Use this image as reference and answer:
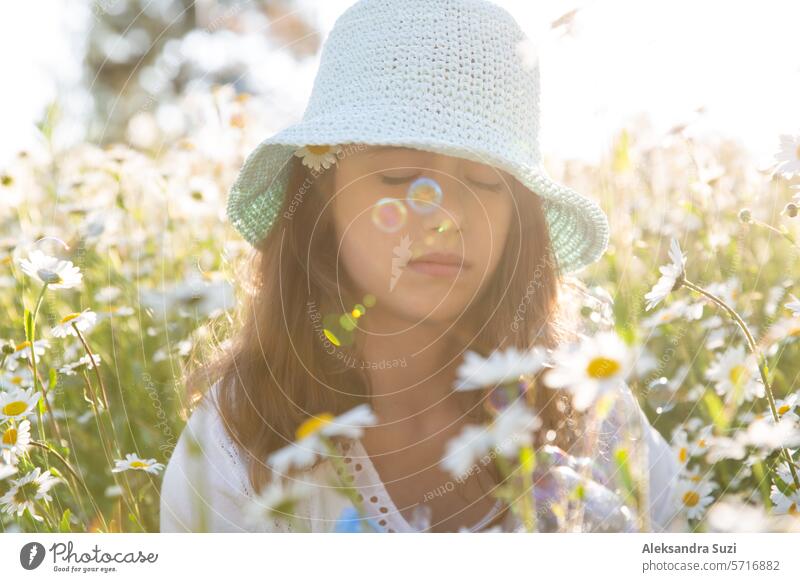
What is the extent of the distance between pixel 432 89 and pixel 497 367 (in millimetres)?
259

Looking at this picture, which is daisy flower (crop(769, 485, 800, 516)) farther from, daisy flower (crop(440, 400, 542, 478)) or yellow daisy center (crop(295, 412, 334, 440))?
yellow daisy center (crop(295, 412, 334, 440))

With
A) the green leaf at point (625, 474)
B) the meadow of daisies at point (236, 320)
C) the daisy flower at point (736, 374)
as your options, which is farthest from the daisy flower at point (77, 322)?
the daisy flower at point (736, 374)

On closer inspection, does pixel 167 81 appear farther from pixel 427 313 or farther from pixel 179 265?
pixel 427 313

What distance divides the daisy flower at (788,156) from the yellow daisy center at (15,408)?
1.93 ft

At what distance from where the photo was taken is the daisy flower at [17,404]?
0.61 metres

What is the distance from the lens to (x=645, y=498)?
2.17 ft

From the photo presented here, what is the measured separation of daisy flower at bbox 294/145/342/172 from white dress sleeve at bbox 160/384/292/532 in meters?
0.23

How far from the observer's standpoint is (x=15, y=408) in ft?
2.04

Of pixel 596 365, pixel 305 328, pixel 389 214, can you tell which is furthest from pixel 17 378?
pixel 596 365

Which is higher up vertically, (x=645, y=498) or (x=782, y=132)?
(x=782, y=132)

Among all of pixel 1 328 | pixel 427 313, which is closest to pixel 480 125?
pixel 427 313

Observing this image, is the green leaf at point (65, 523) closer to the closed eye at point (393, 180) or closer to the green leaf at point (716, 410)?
the closed eye at point (393, 180)

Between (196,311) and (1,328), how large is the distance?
0.26 m

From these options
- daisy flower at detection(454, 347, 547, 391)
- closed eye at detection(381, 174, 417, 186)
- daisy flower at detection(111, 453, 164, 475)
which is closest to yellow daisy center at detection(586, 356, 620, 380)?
daisy flower at detection(454, 347, 547, 391)
